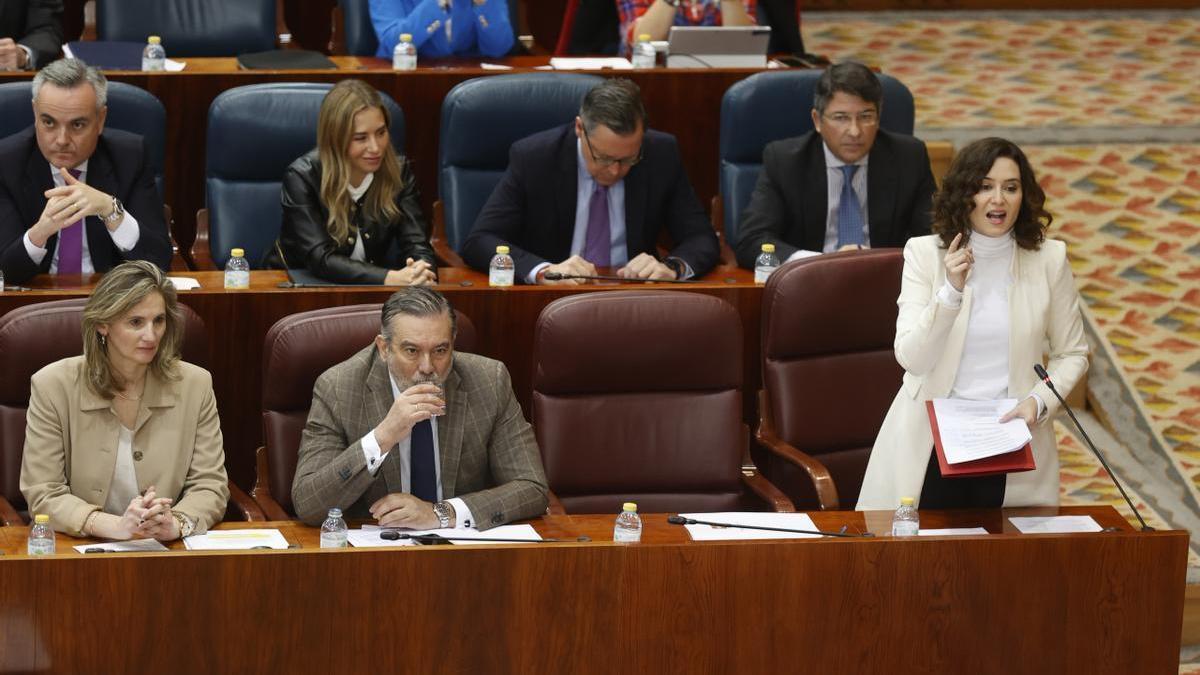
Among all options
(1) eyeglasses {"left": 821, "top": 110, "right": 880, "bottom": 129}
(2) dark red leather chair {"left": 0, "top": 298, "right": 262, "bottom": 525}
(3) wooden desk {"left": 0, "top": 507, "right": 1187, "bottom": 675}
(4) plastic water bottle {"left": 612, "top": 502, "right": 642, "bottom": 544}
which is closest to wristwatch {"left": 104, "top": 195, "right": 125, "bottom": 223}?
(2) dark red leather chair {"left": 0, "top": 298, "right": 262, "bottom": 525}

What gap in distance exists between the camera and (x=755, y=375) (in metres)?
3.45

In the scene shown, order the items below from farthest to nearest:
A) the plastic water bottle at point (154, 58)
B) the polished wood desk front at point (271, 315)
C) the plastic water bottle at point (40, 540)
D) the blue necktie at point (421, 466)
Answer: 1. the plastic water bottle at point (154, 58)
2. the polished wood desk front at point (271, 315)
3. the blue necktie at point (421, 466)
4. the plastic water bottle at point (40, 540)

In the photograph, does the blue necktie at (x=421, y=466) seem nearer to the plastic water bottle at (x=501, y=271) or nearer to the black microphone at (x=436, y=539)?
the black microphone at (x=436, y=539)

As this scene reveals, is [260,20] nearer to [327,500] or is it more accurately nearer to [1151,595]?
[327,500]

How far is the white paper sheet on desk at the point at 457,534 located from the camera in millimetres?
2578

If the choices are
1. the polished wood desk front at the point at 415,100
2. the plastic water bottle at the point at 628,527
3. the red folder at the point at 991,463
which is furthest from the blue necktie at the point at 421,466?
the polished wood desk front at the point at 415,100

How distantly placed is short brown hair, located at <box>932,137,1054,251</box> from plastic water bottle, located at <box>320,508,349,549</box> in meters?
1.03

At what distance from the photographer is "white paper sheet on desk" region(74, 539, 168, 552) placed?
8.36ft

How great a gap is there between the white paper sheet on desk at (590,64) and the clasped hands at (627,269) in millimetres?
826

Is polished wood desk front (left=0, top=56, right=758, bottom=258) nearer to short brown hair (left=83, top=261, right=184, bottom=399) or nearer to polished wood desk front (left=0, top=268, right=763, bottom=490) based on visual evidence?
polished wood desk front (left=0, top=268, right=763, bottom=490)

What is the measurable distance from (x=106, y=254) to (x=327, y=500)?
104cm

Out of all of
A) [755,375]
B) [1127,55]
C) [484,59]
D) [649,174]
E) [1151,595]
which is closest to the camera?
[1151,595]

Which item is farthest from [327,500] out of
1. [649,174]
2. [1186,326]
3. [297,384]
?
[1186,326]

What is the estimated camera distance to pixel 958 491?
2.92m
